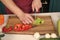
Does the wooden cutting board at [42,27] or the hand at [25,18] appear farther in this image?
the hand at [25,18]

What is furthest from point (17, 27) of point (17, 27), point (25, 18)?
point (25, 18)

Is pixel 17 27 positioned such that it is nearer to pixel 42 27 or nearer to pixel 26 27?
pixel 26 27

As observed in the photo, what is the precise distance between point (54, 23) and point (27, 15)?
0.20 metres

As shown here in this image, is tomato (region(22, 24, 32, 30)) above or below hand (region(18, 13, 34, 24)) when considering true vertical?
below

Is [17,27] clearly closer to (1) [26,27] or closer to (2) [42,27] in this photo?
(1) [26,27]

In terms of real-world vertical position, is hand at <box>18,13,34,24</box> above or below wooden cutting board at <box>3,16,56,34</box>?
above

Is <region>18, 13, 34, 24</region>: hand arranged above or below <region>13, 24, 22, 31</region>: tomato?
above

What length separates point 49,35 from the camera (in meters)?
1.12

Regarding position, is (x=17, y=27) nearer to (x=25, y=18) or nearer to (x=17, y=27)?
(x=17, y=27)

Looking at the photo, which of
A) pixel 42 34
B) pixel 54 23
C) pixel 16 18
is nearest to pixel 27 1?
pixel 16 18

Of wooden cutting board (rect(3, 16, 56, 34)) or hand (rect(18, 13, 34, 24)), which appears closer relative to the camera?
wooden cutting board (rect(3, 16, 56, 34))

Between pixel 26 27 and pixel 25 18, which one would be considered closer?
pixel 26 27

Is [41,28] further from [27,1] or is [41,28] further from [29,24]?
[27,1]

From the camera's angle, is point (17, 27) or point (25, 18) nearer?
point (17, 27)
